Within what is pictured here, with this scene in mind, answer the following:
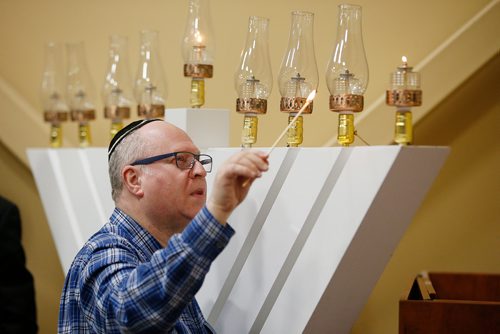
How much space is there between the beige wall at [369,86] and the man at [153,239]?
4.01 ft

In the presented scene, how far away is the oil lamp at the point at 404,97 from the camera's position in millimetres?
1688

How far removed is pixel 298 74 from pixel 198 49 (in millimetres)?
502

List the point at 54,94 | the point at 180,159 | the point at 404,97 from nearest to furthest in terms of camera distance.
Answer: the point at 404,97 → the point at 180,159 → the point at 54,94

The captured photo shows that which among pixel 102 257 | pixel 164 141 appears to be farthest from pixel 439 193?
pixel 102 257

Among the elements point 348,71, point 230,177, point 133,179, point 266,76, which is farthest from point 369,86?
point 230,177

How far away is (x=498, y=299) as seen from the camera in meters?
2.33

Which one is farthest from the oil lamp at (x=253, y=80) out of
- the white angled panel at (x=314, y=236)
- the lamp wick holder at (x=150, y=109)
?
the lamp wick holder at (x=150, y=109)

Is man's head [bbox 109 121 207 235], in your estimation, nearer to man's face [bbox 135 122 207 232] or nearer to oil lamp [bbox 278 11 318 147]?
man's face [bbox 135 122 207 232]

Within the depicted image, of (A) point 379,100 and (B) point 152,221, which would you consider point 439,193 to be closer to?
(A) point 379,100

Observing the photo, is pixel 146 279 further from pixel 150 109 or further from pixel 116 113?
pixel 116 113

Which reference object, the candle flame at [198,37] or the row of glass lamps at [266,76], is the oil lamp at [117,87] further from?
the candle flame at [198,37]

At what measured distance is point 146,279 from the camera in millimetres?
1403

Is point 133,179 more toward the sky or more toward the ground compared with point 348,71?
more toward the ground

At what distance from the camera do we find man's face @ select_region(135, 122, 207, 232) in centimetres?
179
